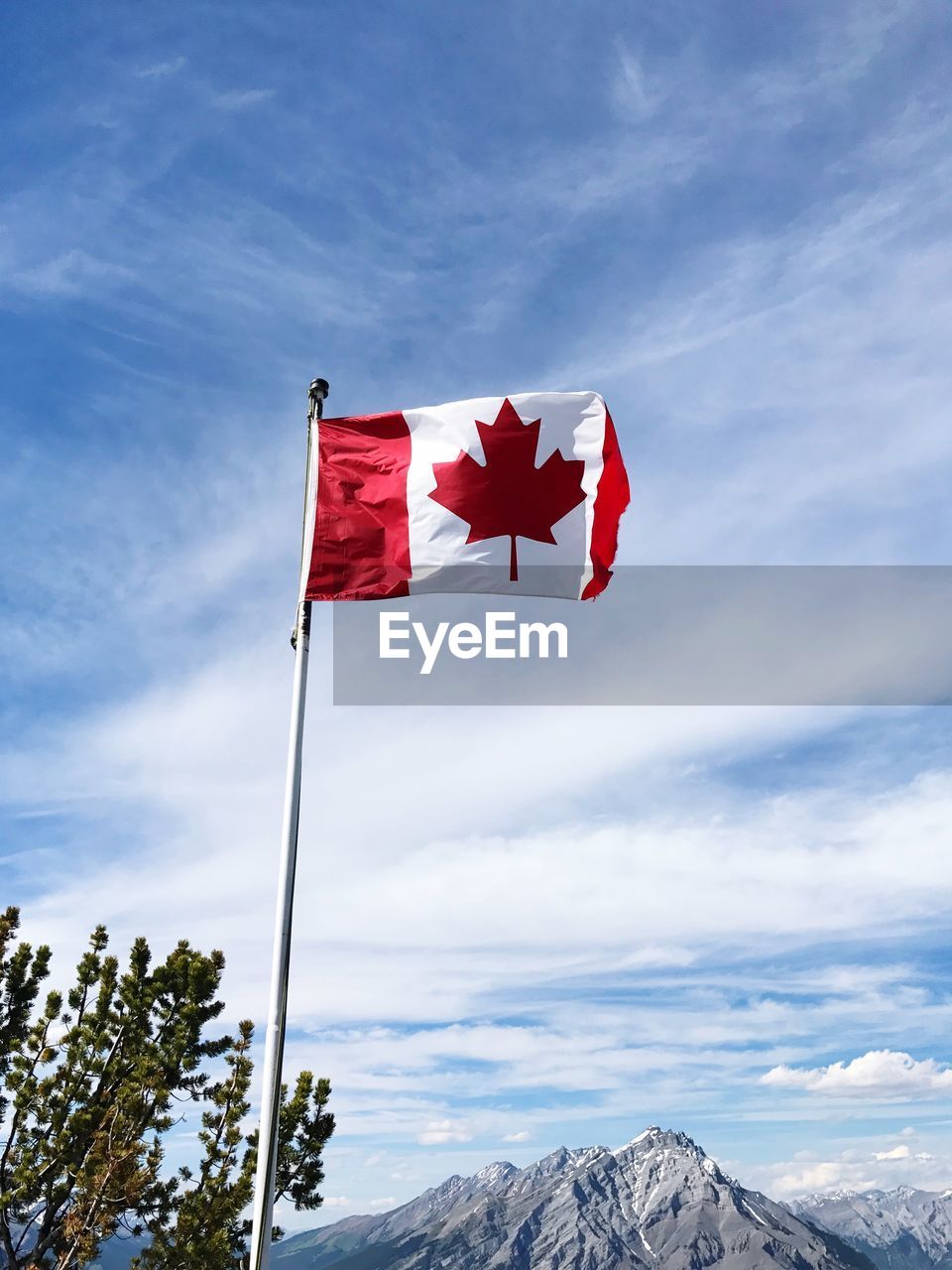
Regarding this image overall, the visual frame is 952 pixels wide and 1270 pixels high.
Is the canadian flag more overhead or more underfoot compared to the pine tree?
more overhead

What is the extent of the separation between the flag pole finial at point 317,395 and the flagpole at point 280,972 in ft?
7.83

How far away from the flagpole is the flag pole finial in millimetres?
2387

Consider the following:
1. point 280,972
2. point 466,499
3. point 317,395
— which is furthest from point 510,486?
point 280,972

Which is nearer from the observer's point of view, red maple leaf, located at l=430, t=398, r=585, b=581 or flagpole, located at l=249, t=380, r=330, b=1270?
flagpole, located at l=249, t=380, r=330, b=1270

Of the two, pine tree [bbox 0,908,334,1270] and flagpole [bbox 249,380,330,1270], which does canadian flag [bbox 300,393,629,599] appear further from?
pine tree [bbox 0,908,334,1270]

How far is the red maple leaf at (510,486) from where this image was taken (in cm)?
1591

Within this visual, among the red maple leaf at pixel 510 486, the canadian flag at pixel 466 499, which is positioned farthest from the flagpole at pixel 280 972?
the red maple leaf at pixel 510 486

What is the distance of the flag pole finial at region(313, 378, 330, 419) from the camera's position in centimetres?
1628

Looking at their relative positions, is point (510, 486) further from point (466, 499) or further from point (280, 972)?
point (280, 972)

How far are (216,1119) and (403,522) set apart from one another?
16382 mm

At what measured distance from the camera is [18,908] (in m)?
23.9

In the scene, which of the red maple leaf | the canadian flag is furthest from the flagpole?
the red maple leaf

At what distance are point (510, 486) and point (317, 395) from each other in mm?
3588

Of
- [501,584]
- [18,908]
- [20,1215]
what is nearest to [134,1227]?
[20,1215]
